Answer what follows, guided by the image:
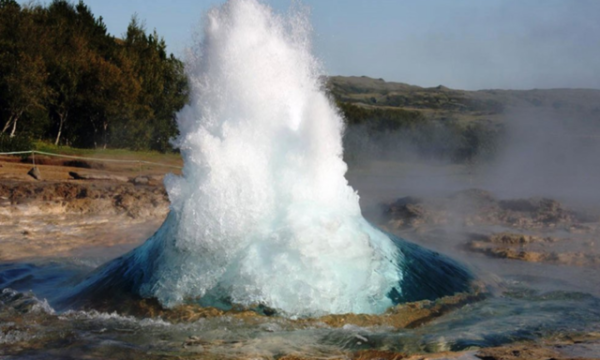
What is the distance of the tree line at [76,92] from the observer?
18.5 metres

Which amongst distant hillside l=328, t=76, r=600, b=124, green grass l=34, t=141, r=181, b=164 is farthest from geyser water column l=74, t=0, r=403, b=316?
distant hillside l=328, t=76, r=600, b=124

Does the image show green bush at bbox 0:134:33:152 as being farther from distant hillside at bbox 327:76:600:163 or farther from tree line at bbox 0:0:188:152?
distant hillside at bbox 327:76:600:163

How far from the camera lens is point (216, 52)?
4.75 meters

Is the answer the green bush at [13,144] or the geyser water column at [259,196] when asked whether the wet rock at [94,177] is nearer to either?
the green bush at [13,144]

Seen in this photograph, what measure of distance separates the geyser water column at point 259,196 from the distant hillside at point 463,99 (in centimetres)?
2243

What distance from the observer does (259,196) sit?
4.62 m

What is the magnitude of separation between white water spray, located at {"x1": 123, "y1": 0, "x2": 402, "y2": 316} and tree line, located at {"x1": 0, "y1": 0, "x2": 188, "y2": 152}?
13538mm

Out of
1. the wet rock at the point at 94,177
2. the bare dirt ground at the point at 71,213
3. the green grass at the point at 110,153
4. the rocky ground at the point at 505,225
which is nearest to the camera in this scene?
the rocky ground at the point at 505,225

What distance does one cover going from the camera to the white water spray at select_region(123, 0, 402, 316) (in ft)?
14.2

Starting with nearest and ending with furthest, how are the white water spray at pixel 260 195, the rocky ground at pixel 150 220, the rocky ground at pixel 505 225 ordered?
the white water spray at pixel 260 195, the rocky ground at pixel 505 225, the rocky ground at pixel 150 220

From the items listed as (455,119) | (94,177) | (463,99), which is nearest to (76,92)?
(94,177)

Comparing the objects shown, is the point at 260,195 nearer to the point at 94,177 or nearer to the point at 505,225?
the point at 505,225

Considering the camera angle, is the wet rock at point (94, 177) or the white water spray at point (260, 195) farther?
the wet rock at point (94, 177)

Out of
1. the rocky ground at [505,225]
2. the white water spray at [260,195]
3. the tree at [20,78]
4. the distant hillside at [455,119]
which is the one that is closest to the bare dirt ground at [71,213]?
the white water spray at [260,195]
